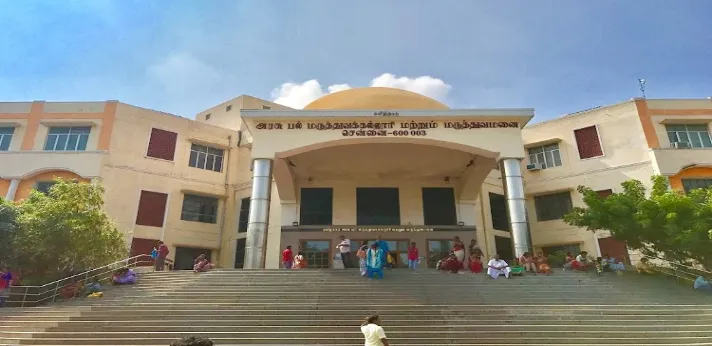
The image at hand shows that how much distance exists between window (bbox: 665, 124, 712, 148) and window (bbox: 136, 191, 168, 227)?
80.5ft

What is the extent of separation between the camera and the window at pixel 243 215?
21694mm

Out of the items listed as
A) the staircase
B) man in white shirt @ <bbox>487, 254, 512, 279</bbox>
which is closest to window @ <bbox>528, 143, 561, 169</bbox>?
the staircase

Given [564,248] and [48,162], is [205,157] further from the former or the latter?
[564,248]

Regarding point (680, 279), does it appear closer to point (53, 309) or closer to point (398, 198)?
point (398, 198)

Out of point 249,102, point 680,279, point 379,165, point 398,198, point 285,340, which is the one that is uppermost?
point 249,102

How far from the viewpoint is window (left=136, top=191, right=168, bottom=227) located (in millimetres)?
19781

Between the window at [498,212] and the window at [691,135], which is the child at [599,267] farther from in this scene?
the window at [691,135]

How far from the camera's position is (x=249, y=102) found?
27.7 meters

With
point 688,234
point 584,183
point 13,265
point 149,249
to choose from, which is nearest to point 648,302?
point 688,234

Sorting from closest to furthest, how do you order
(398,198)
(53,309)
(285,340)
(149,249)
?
(285,340)
(53,309)
(149,249)
(398,198)

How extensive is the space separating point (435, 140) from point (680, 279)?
8694 millimetres

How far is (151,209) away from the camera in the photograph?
66.0ft

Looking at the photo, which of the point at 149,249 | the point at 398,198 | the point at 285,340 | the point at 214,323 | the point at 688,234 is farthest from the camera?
the point at 398,198

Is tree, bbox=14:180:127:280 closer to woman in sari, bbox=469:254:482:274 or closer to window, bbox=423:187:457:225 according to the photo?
woman in sari, bbox=469:254:482:274
